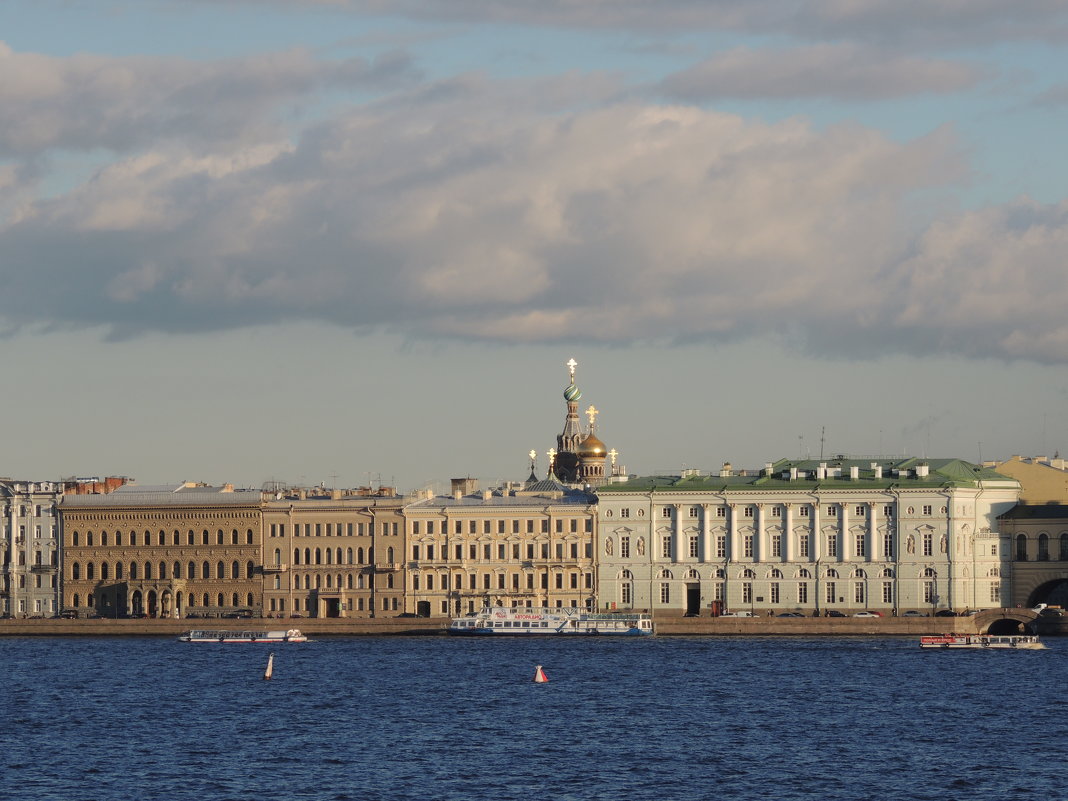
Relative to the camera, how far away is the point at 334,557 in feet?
447

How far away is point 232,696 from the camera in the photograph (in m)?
87.9

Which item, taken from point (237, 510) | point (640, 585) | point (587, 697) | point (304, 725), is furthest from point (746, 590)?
point (304, 725)

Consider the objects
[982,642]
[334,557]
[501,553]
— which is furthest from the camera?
[334,557]

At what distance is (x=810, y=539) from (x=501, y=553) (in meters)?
16.1

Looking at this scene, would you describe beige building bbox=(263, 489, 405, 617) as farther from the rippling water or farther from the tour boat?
the rippling water

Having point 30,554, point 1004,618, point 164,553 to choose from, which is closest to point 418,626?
point 164,553

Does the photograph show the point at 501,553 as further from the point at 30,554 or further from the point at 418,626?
the point at 30,554

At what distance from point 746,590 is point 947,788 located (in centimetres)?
6763

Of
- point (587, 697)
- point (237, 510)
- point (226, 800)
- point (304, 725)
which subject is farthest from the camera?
point (237, 510)

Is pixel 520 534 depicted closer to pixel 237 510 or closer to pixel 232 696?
pixel 237 510

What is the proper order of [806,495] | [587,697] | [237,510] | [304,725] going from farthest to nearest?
[237,510] < [806,495] < [587,697] < [304,725]

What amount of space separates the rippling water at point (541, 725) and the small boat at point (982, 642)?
1276mm

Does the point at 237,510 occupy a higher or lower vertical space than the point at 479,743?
higher

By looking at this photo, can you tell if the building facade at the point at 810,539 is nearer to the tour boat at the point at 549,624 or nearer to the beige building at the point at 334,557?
the tour boat at the point at 549,624
